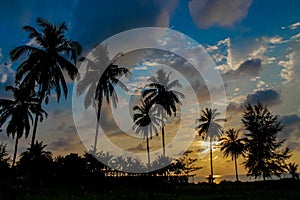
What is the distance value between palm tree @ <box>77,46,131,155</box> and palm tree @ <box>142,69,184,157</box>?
10.2 meters

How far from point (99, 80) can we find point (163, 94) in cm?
1312

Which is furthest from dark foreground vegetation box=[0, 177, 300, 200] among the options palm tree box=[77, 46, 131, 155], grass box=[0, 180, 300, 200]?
palm tree box=[77, 46, 131, 155]

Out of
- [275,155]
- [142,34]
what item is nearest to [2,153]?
[142,34]

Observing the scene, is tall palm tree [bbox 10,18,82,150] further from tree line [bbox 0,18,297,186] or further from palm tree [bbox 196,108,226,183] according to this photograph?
palm tree [bbox 196,108,226,183]

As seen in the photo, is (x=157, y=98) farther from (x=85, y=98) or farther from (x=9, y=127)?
(x=9, y=127)

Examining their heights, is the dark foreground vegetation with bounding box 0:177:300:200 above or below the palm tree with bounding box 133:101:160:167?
below

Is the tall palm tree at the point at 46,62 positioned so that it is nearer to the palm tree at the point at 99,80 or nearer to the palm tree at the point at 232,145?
the palm tree at the point at 99,80

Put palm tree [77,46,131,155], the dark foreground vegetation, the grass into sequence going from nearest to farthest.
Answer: the dark foreground vegetation
the grass
palm tree [77,46,131,155]

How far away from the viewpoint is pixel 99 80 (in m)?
37.3

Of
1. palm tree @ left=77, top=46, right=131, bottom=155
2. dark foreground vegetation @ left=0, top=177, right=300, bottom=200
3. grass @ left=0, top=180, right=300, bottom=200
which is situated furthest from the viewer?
palm tree @ left=77, top=46, right=131, bottom=155

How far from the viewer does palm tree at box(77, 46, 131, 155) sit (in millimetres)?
37188

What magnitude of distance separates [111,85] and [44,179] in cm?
1321

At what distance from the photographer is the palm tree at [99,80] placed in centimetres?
3719

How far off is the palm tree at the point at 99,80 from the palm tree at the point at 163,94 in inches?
402
